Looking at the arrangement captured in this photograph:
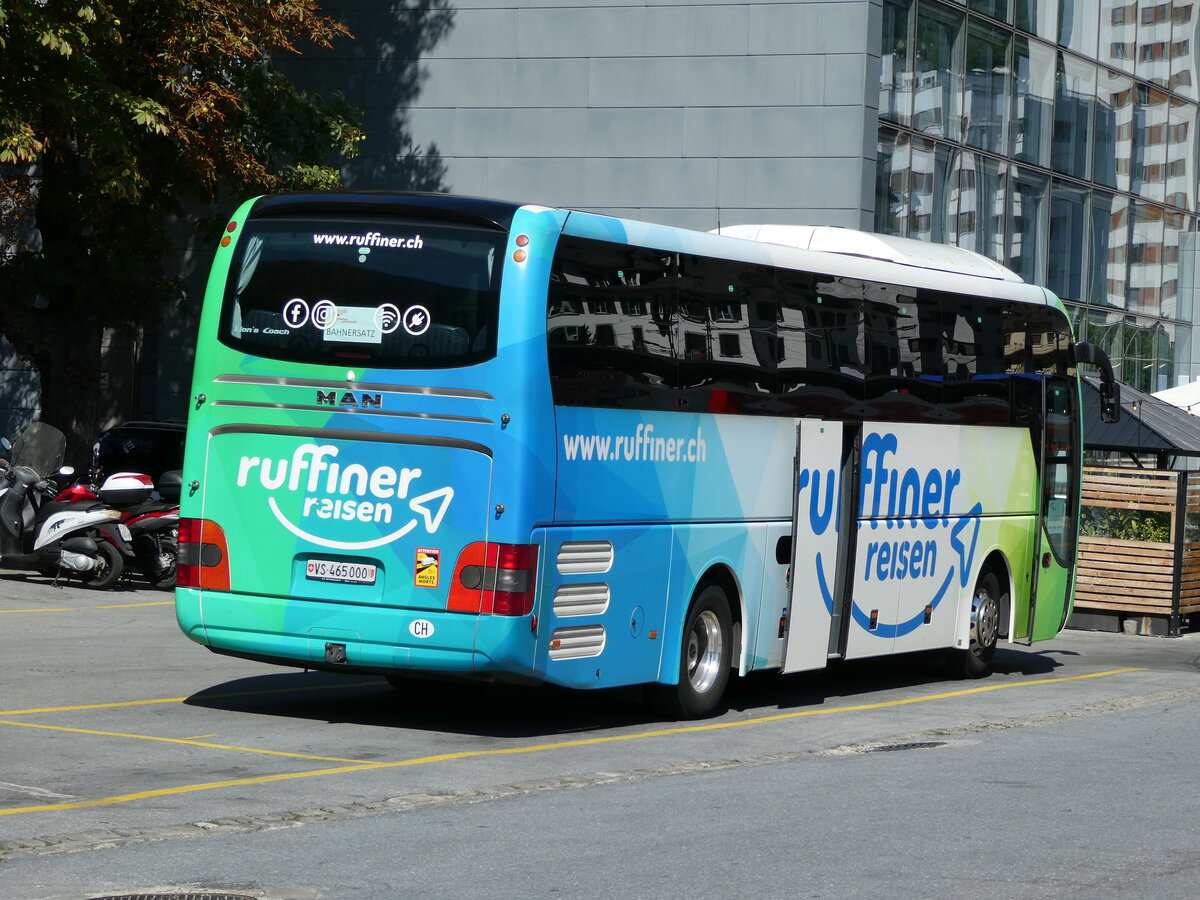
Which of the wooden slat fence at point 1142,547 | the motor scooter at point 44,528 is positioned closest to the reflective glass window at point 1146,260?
the wooden slat fence at point 1142,547

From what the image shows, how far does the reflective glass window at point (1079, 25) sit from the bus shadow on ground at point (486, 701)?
22222 millimetres

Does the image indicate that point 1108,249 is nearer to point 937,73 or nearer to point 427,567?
point 937,73

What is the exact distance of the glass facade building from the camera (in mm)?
31234

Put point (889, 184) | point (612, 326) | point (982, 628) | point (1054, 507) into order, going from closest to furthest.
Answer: point (612, 326), point (982, 628), point (1054, 507), point (889, 184)

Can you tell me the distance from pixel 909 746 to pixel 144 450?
16.2 meters

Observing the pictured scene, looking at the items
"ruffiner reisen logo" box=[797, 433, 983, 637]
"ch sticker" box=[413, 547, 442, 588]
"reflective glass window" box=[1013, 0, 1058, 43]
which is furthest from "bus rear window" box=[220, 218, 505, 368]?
"reflective glass window" box=[1013, 0, 1058, 43]

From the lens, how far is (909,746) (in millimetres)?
11914

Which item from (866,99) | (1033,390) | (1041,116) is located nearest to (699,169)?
(866,99)

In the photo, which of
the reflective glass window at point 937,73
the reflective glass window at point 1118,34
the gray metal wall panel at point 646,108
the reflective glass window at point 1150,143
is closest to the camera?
the gray metal wall panel at point 646,108

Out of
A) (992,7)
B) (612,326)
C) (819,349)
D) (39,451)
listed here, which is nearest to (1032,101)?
(992,7)

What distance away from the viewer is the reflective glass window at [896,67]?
30.4m

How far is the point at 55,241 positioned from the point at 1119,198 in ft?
72.4

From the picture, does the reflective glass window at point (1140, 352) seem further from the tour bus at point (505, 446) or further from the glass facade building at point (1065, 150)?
the tour bus at point (505, 446)

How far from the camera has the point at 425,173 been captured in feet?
108
